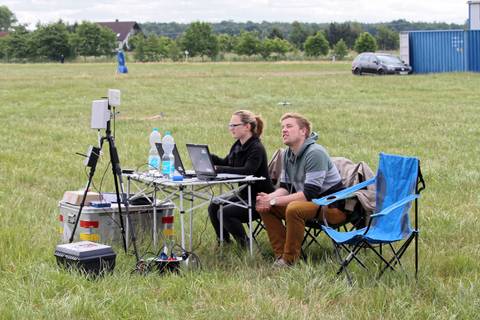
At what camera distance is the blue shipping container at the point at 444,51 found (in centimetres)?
3734

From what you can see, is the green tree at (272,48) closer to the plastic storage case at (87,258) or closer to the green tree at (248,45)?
the green tree at (248,45)

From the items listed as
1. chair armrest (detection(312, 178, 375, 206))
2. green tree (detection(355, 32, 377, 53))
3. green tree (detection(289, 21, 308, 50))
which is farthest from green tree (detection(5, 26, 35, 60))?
chair armrest (detection(312, 178, 375, 206))

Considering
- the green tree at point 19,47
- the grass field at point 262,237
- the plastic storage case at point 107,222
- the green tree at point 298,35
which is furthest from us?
the green tree at point 298,35

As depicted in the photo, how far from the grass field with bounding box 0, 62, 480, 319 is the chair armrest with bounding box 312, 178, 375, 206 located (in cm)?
50

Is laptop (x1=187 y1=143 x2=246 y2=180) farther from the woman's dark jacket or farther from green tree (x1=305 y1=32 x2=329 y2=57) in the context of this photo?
green tree (x1=305 y1=32 x2=329 y2=57)

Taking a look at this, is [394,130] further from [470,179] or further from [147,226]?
[147,226]

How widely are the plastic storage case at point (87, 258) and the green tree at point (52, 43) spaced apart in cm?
8457

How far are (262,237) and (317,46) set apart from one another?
77.2m

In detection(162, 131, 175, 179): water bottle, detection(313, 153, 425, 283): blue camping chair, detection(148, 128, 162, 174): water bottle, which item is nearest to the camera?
detection(313, 153, 425, 283): blue camping chair

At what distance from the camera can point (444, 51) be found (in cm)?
3847

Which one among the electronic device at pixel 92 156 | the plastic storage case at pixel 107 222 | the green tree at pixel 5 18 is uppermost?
the green tree at pixel 5 18

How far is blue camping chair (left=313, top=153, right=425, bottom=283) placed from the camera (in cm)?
602

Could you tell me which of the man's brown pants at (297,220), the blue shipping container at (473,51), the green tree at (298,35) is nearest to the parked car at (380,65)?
the blue shipping container at (473,51)

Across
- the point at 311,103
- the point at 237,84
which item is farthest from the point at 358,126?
the point at 237,84
